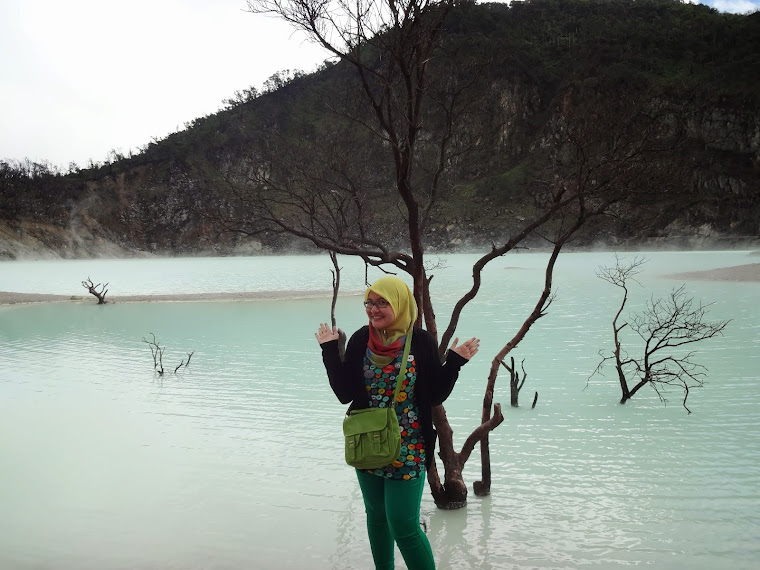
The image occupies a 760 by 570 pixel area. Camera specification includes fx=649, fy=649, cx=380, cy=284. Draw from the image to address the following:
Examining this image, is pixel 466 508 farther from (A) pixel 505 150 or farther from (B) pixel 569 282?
(A) pixel 505 150

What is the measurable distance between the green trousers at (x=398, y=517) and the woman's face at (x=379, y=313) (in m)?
0.65

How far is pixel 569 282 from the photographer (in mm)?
32125

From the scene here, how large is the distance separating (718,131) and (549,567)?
87512 mm

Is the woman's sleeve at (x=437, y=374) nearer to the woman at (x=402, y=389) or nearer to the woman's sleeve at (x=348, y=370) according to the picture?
the woman at (x=402, y=389)

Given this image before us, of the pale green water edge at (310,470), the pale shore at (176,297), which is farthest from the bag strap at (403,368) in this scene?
the pale shore at (176,297)

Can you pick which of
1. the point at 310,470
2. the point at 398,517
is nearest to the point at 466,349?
the point at 398,517

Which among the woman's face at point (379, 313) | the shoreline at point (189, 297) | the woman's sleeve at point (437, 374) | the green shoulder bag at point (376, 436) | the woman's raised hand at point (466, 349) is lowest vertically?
the shoreline at point (189, 297)

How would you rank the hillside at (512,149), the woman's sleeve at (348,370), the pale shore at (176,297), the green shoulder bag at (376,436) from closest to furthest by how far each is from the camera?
1. the green shoulder bag at (376,436)
2. the woman's sleeve at (348,370)
3. the pale shore at (176,297)
4. the hillside at (512,149)

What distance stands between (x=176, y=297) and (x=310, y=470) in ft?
77.4

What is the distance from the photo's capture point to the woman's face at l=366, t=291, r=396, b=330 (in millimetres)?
2633

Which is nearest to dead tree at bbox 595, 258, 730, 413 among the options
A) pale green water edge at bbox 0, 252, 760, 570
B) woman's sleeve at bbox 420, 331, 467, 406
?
pale green water edge at bbox 0, 252, 760, 570

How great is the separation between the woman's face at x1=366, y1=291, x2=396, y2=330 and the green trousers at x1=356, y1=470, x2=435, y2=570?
2.12 feet

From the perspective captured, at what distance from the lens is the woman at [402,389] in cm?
264

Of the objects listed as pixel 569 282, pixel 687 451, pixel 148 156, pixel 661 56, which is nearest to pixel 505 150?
pixel 661 56
